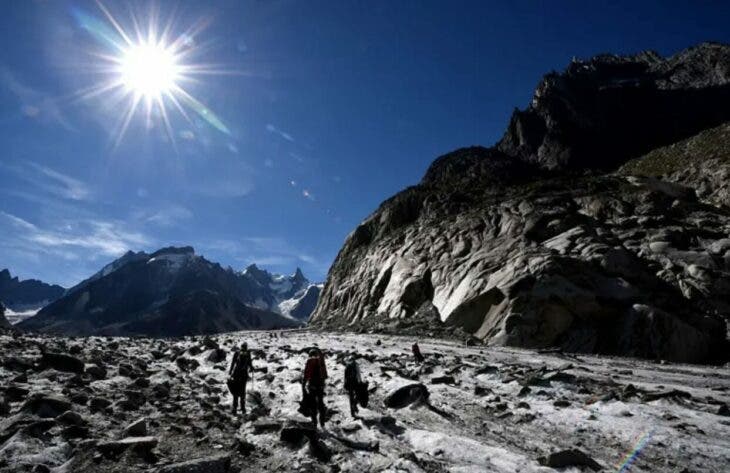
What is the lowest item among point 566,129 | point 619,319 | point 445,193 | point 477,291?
point 619,319

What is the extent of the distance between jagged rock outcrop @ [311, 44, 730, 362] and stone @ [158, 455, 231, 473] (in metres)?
27.5

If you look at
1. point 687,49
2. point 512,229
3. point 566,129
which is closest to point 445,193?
point 512,229

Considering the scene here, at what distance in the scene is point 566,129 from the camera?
356ft

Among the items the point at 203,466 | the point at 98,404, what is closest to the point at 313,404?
the point at 203,466

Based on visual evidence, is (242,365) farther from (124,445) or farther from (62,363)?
(62,363)

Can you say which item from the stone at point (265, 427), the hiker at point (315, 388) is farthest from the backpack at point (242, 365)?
the stone at point (265, 427)

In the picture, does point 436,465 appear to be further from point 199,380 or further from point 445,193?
point 445,193

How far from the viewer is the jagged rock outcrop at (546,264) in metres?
31.0

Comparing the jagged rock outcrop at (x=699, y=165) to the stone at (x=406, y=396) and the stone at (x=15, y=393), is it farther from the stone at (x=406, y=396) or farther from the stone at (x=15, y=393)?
the stone at (x=15, y=393)

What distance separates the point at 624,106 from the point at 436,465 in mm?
126711

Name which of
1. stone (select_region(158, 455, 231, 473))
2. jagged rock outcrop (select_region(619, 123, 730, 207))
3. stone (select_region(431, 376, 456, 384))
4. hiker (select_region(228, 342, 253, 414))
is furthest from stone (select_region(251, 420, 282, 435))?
jagged rock outcrop (select_region(619, 123, 730, 207))

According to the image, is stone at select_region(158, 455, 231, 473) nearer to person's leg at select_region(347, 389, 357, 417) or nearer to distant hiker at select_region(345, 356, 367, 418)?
person's leg at select_region(347, 389, 357, 417)

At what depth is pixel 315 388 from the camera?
12.2 m

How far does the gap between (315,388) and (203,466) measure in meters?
4.69
